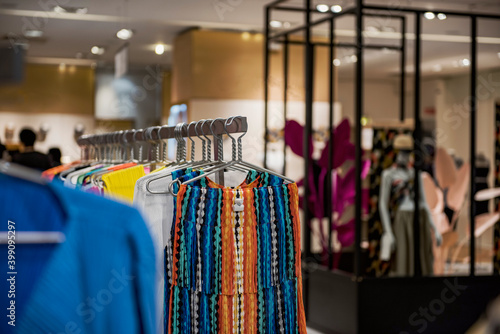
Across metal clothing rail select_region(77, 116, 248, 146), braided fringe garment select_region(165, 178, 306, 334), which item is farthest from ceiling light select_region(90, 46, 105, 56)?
braided fringe garment select_region(165, 178, 306, 334)

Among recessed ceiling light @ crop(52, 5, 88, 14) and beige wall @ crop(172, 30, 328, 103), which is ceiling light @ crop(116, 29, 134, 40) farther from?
recessed ceiling light @ crop(52, 5, 88, 14)

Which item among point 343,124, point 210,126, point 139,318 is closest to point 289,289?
point 210,126

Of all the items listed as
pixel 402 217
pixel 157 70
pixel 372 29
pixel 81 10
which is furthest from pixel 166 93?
pixel 402 217

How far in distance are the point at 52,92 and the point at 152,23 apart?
147cm

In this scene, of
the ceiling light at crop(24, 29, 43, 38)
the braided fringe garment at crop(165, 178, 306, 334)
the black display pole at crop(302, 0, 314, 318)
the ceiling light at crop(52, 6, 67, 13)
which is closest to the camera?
the braided fringe garment at crop(165, 178, 306, 334)

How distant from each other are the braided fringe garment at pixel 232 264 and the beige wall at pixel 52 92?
645 cm

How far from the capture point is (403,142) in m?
5.75

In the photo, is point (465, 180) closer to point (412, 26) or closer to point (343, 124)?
point (343, 124)

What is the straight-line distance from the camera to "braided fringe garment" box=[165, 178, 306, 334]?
1.99 metres

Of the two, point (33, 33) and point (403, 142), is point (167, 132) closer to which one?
point (403, 142)

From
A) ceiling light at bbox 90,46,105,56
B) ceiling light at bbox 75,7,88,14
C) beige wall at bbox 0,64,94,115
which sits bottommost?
beige wall at bbox 0,64,94,115

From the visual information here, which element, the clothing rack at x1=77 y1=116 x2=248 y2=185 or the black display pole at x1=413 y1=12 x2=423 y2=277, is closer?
the clothing rack at x1=77 y1=116 x2=248 y2=185

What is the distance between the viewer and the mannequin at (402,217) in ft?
18.4

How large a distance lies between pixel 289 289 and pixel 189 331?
31 centimetres
